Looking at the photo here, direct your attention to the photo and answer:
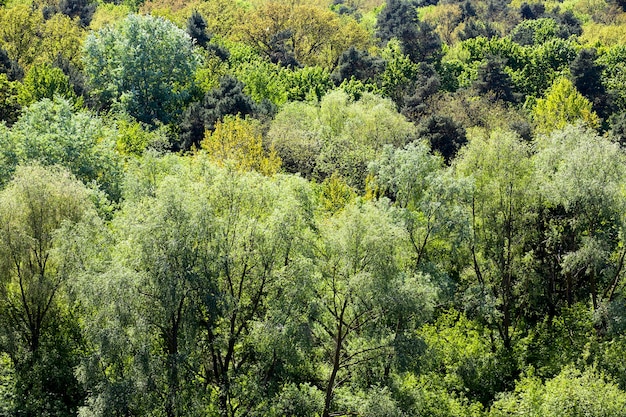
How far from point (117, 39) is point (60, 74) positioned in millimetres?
8462

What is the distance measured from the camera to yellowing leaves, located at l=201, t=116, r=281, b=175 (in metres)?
49.0

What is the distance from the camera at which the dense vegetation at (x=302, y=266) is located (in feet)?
89.1

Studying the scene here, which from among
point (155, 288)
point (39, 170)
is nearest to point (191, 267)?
point (155, 288)

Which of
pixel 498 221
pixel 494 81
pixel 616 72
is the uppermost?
pixel 616 72

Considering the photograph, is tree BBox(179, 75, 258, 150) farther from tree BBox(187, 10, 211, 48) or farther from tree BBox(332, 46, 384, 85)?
tree BBox(187, 10, 211, 48)

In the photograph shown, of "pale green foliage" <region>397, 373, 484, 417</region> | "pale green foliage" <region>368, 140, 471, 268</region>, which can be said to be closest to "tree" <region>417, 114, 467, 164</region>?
"pale green foliage" <region>368, 140, 471, 268</region>

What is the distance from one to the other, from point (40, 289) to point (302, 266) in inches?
432

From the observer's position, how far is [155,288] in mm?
26438

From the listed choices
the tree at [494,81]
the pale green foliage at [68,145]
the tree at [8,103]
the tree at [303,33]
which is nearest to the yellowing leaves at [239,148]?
the pale green foliage at [68,145]

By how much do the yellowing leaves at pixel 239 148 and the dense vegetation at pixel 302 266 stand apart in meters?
0.24

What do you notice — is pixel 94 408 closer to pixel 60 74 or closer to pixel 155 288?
pixel 155 288

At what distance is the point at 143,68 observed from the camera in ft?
215

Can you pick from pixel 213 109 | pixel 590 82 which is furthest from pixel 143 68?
pixel 590 82

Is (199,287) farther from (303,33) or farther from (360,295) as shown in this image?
(303,33)
